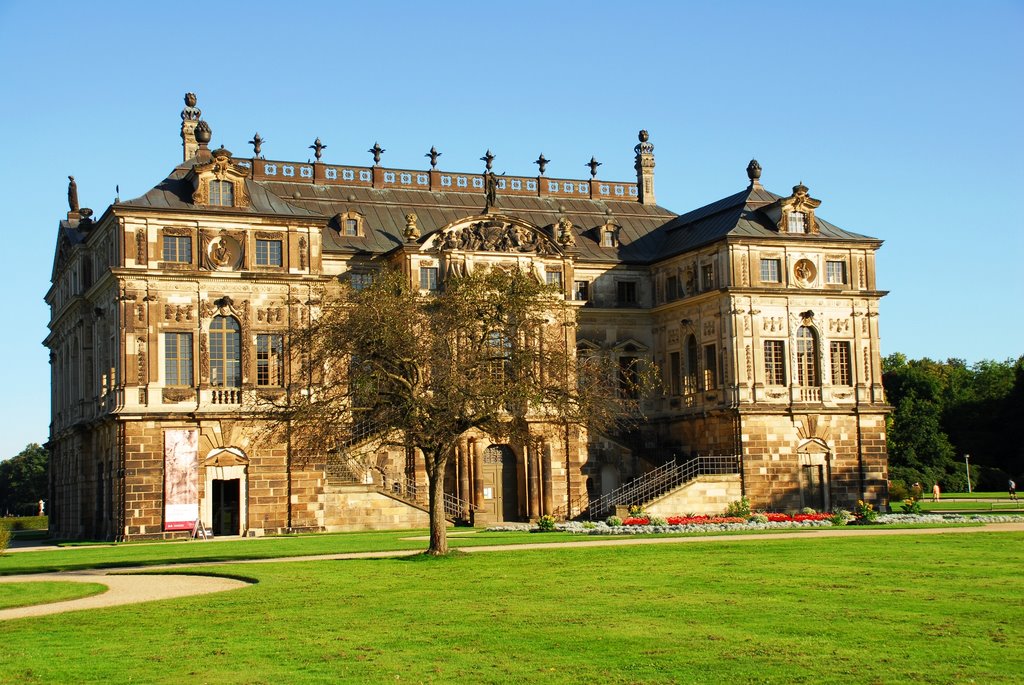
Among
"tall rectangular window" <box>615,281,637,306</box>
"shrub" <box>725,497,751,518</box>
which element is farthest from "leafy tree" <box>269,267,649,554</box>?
"tall rectangular window" <box>615,281,637,306</box>

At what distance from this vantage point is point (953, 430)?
106875 mm

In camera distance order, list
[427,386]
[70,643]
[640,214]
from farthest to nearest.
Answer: [640,214] < [427,386] < [70,643]

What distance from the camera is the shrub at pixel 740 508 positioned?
5700 centimetres

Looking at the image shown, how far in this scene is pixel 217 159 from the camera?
54656 millimetres

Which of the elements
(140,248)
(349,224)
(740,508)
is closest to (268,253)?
(140,248)

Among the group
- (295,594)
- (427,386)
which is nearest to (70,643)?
(295,594)

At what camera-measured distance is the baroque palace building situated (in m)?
53.2

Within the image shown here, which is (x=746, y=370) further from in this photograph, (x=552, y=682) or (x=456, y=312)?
(x=552, y=682)

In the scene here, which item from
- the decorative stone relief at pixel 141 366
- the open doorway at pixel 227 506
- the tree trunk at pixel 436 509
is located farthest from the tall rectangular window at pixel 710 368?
the tree trunk at pixel 436 509

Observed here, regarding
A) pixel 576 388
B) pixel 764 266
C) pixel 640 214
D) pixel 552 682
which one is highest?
pixel 640 214

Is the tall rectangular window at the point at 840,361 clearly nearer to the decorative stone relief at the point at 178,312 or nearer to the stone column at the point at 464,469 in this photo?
the stone column at the point at 464,469

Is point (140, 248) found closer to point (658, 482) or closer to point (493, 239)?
point (493, 239)

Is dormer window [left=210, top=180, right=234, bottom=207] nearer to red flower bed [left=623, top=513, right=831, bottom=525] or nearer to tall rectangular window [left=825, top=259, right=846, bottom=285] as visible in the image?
red flower bed [left=623, top=513, right=831, bottom=525]

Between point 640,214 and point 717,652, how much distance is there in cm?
5532
